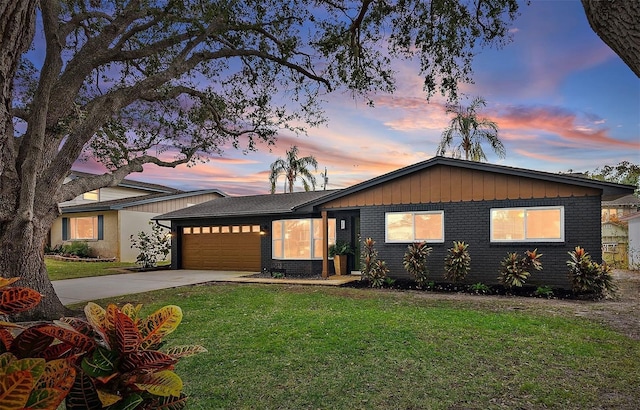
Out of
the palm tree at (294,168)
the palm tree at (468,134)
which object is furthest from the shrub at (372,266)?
the palm tree at (294,168)

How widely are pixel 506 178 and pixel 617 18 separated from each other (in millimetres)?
9676

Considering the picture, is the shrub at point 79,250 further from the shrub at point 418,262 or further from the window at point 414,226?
the shrub at point 418,262

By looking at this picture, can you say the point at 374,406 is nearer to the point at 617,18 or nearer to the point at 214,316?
the point at 617,18

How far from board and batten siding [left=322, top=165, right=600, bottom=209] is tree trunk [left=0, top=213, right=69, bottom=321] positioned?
333 inches

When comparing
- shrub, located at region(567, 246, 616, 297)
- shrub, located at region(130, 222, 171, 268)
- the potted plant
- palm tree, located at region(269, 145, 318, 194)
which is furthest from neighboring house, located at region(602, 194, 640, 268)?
shrub, located at region(130, 222, 171, 268)

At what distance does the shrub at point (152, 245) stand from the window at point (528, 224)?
14.0 meters

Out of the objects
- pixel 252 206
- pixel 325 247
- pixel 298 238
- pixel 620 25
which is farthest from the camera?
pixel 252 206

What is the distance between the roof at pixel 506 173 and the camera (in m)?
9.67

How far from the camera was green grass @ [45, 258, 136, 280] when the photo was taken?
1459 cm

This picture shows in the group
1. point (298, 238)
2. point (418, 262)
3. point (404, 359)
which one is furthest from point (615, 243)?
point (404, 359)

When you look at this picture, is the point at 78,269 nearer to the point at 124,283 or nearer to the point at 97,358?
the point at 124,283

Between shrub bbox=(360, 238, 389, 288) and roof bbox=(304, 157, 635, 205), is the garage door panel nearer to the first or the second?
roof bbox=(304, 157, 635, 205)

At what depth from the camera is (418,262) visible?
37.5 feet

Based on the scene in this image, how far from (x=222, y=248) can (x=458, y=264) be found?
10113 millimetres
